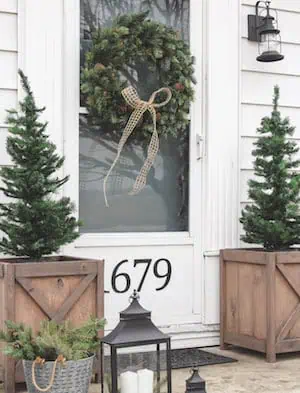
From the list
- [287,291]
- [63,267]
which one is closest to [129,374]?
[63,267]

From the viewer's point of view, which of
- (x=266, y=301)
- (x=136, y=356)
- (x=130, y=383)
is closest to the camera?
(x=130, y=383)

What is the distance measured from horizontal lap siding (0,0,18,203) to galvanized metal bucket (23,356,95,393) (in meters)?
1.22

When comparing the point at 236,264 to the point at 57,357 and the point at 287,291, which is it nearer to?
the point at 287,291

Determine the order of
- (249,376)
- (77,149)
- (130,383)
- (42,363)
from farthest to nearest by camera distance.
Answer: (77,149)
(249,376)
(42,363)
(130,383)

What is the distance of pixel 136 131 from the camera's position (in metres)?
4.39

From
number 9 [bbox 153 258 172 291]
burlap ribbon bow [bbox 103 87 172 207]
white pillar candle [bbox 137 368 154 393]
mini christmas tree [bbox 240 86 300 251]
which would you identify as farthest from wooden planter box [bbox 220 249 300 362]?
white pillar candle [bbox 137 368 154 393]

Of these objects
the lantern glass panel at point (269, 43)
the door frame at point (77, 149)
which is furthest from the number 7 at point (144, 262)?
the lantern glass panel at point (269, 43)

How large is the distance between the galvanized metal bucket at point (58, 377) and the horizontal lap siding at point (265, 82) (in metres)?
2.01

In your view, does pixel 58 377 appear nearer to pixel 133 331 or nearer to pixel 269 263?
pixel 133 331

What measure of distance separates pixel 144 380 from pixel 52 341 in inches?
18.8

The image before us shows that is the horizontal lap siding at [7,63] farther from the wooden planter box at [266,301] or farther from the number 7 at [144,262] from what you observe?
the wooden planter box at [266,301]

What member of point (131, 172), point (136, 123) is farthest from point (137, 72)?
point (131, 172)

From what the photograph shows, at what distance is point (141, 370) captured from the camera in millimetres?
2795

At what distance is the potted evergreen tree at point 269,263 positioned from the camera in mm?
4152
